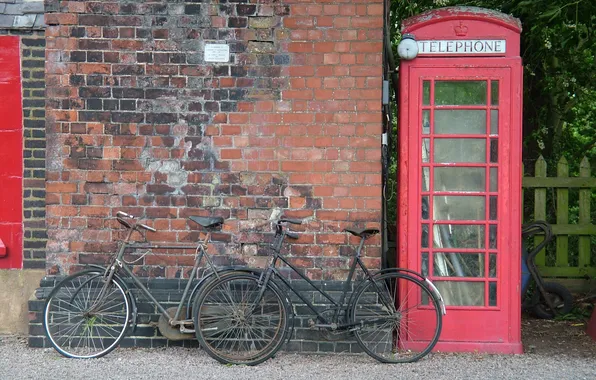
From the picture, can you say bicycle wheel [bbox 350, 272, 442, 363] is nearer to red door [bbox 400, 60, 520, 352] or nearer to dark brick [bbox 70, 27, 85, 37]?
red door [bbox 400, 60, 520, 352]

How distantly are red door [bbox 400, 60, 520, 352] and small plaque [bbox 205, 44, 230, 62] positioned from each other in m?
1.53

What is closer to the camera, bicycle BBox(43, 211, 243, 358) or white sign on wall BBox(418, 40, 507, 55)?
bicycle BBox(43, 211, 243, 358)

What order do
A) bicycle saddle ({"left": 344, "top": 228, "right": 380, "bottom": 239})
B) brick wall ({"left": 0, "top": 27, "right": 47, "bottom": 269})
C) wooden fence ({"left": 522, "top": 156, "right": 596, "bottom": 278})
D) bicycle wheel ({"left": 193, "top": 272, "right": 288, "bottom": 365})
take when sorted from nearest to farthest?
1. bicycle wheel ({"left": 193, "top": 272, "right": 288, "bottom": 365})
2. bicycle saddle ({"left": 344, "top": 228, "right": 380, "bottom": 239})
3. brick wall ({"left": 0, "top": 27, "right": 47, "bottom": 269})
4. wooden fence ({"left": 522, "top": 156, "right": 596, "bottom": 278})

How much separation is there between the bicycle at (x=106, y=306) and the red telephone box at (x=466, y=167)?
172 centimetres

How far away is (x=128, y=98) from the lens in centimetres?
653

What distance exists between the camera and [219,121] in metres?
6.51

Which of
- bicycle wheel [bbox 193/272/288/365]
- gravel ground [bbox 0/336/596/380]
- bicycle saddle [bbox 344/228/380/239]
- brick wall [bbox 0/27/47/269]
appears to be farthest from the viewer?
brick wall [bbox 0/27/47/269]

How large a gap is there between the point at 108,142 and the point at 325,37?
78.5 inches

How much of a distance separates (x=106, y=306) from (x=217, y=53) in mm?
2258

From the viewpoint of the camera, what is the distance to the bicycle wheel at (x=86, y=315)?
6.30 m

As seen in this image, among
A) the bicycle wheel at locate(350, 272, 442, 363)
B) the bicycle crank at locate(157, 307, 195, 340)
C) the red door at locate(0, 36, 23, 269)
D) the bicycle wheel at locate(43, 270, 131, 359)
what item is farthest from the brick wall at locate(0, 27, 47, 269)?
the bicycle wheel at locate(350, 272, 442, 363)

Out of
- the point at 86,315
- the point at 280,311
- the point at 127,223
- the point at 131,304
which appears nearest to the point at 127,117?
the point at 127,223

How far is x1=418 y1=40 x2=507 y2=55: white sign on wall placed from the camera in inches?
256

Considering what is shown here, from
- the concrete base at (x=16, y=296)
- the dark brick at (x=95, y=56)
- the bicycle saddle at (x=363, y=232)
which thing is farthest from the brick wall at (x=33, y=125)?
the bicycle saddle at (x=363, y=232)
